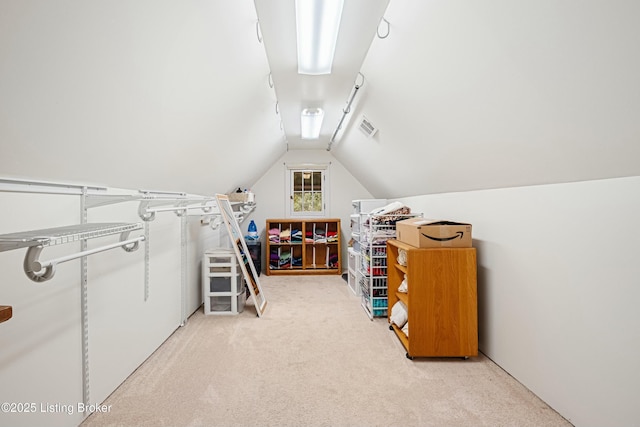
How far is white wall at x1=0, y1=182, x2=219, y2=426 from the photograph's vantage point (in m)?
1.26

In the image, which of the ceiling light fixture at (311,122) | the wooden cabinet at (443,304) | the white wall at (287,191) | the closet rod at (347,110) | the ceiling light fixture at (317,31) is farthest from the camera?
the white wall at (287,191)

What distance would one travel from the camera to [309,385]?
1994mm

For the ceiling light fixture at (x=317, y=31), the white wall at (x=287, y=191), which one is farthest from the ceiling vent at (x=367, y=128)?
the white wall at (x=287, y=191)

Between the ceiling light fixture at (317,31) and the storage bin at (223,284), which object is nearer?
the ceiling light fixture at (317,31)

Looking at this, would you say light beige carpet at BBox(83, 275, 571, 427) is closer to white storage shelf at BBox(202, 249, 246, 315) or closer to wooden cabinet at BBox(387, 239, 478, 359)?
wooden cabinet at BBox(387, 239, 478, 359)

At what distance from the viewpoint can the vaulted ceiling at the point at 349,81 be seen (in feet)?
3.31

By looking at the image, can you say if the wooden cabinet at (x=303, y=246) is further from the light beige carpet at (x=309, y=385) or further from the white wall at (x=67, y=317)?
the white wall at (x=67, y=317)

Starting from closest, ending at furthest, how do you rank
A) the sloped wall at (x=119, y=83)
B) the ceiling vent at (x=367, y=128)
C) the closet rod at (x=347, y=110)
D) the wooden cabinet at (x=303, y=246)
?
the sloped wall at (x=119, y=83) < the closet rod at (x=347, y=110) < the ceiling vent at (x=367, y=128) < the wooden cabinet at (x=303, y=246)

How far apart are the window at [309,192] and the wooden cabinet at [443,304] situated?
359 centimetres

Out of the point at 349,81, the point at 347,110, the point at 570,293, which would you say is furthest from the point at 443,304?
the point at 347,110

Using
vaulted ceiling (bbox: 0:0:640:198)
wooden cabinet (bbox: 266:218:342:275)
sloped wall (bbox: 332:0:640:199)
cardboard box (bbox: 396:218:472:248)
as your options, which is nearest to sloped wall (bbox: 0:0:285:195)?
vaulted ceiling (bbox: 0:0:640:198)

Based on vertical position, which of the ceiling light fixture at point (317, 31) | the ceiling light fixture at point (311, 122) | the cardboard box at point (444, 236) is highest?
the ceiling light fixture at point (311, 122)

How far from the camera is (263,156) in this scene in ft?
15.0

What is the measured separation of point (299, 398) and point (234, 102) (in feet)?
6.83
